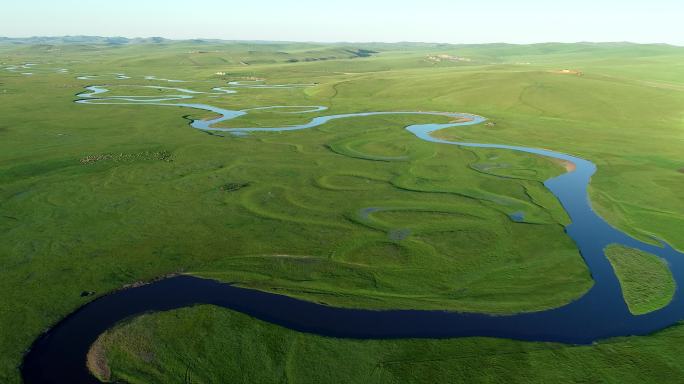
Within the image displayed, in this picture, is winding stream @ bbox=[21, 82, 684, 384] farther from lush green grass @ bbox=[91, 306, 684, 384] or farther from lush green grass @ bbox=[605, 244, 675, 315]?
lush green grass @ bbox=[91, 306, 684, 384]

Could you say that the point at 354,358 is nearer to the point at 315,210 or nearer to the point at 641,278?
the point at 315,210

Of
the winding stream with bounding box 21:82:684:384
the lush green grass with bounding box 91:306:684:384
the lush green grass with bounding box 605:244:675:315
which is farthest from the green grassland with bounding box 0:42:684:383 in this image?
the lush green grass with bounding box 605:244:675:315

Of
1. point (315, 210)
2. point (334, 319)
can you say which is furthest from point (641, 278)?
point (315, 210)

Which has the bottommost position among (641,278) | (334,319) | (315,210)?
(334,319)

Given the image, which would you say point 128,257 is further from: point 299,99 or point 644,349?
point 299,99

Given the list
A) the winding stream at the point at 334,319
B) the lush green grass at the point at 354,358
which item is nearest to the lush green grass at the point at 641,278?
the winding stream at the point at 334,319

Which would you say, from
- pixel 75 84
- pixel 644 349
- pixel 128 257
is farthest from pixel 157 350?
pixel 75 84
